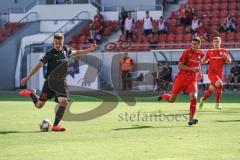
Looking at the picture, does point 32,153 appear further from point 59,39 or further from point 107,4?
point 107,4

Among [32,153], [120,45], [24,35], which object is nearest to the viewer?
[32,153]

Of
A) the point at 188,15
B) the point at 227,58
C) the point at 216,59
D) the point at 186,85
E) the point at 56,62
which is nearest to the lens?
the point at 56,62

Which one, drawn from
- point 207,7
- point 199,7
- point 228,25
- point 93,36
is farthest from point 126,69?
point 207,7

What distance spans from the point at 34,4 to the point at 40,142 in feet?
112

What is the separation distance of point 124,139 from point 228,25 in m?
25.0

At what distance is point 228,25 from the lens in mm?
36062

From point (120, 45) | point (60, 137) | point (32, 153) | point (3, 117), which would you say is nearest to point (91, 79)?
point (120, 45)

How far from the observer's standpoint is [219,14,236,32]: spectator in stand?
3600cm

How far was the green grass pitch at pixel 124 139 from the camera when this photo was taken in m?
9.75

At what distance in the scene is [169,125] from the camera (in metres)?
15.1

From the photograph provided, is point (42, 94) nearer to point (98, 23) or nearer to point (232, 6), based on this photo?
point (98, 23)

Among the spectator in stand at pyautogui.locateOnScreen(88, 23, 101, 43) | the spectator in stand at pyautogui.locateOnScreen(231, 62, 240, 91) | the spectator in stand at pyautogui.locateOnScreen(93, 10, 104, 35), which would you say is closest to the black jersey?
the spectator in stand at pyautogui.locateOnScreen(231, 62, 240, 91)

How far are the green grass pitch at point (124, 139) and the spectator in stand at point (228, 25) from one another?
1914 cm

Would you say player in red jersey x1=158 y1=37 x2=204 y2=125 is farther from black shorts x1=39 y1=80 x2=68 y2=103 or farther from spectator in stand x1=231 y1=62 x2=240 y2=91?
spectator in stand x1=231 y1=62 x2=240 y2=91
